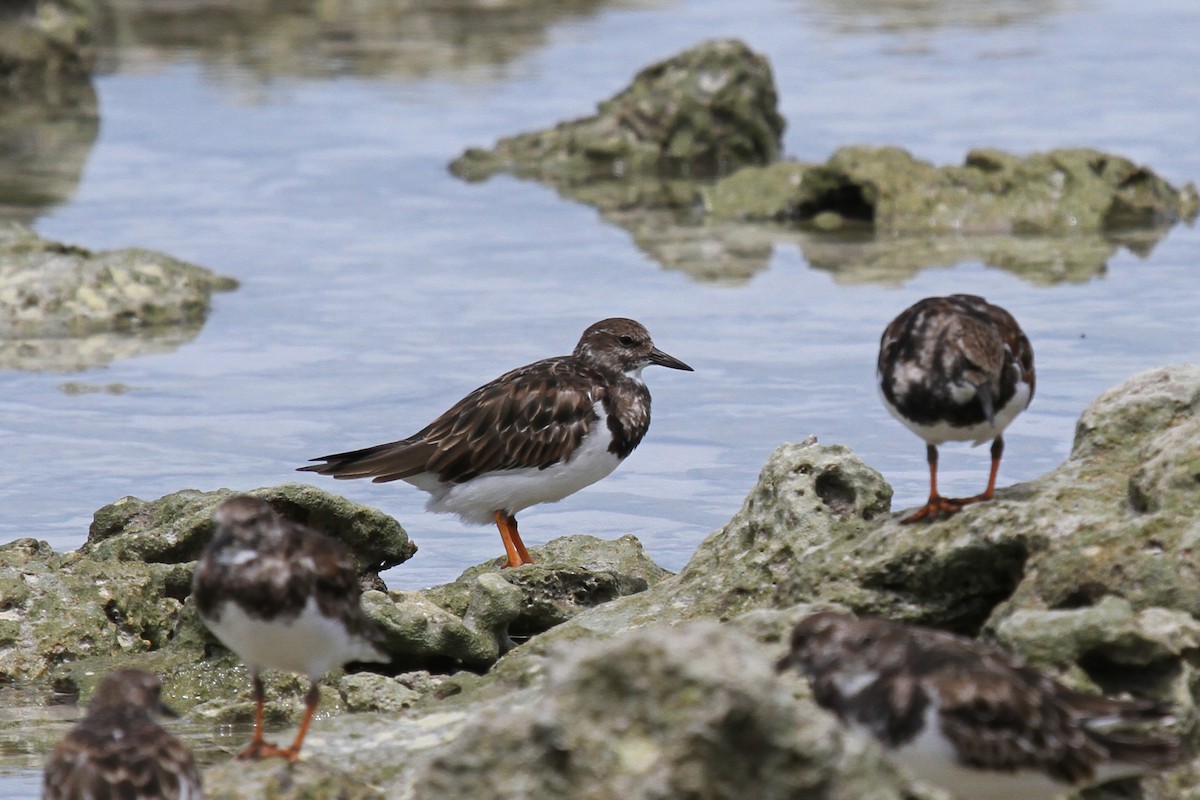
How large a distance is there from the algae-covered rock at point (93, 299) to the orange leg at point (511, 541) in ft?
17.2

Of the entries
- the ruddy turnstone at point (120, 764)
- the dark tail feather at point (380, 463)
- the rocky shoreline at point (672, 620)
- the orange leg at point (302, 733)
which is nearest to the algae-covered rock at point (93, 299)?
the dark tail feather at point (380, 463)

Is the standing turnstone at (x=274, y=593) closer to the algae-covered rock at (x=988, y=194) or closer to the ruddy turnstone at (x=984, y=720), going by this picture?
the ruddy turnstone at (x=984, y=720)

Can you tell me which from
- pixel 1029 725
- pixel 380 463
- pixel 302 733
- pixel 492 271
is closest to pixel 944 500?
pixel 1029 725

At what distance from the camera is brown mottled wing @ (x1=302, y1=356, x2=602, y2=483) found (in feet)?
31.1

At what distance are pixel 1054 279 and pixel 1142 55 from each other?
37.5 feet

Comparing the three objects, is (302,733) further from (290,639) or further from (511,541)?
(511,541)

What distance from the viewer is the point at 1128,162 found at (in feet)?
56.8

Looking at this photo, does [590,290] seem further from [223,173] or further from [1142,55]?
[1142,55]

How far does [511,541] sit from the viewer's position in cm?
946

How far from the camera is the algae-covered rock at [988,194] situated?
17.1 metres

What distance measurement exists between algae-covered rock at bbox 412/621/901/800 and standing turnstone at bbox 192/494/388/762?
1314 mm

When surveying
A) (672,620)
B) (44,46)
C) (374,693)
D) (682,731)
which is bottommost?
(374,693)

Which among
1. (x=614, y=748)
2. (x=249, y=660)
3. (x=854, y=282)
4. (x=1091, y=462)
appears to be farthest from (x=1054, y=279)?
(x=614, y=748)

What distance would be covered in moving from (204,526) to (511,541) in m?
1.61
